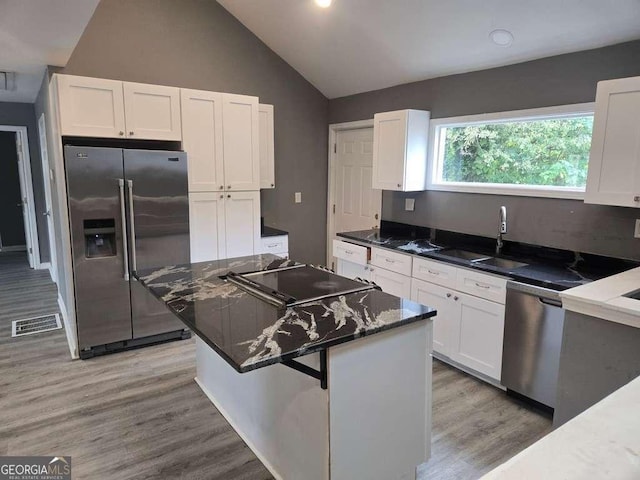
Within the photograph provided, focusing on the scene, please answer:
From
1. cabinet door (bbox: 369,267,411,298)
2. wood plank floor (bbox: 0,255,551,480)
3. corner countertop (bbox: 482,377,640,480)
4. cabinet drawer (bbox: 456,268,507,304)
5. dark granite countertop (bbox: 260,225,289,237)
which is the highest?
corner countertop (bbox: 482,377,640,480)

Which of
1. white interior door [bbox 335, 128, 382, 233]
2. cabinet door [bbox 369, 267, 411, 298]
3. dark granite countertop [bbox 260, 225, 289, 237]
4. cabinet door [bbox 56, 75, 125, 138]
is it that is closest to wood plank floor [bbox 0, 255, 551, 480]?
cabinet door [bbox 369, 267, 411, 298]

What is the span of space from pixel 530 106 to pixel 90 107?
331 cm

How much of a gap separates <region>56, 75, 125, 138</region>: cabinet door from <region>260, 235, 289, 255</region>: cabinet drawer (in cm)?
161

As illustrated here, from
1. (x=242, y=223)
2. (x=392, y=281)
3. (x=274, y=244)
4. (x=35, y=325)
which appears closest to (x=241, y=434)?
(x=392, y=281)

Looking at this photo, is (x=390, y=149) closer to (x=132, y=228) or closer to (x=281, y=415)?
(x=132, y=228)

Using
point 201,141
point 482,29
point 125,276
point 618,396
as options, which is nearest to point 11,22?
point 201,141

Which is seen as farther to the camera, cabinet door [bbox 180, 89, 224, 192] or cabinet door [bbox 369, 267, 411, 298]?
cabinet door [bbox 180, 89, 224, 192]

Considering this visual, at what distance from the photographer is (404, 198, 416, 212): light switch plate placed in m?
4.20

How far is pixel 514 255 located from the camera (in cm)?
330

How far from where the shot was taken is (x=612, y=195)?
8.02 feet

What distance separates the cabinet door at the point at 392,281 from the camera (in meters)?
3.51

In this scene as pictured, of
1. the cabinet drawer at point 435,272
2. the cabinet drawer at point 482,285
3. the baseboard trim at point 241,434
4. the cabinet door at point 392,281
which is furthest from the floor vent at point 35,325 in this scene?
the cabinet drawer at point 482,285

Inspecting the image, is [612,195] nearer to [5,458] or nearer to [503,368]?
[503,368]

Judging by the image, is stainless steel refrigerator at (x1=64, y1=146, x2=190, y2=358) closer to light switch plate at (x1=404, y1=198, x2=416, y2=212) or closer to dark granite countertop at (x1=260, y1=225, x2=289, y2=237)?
dark granite countertop at (x1=260, y1=225, x2=289, y2=237)
